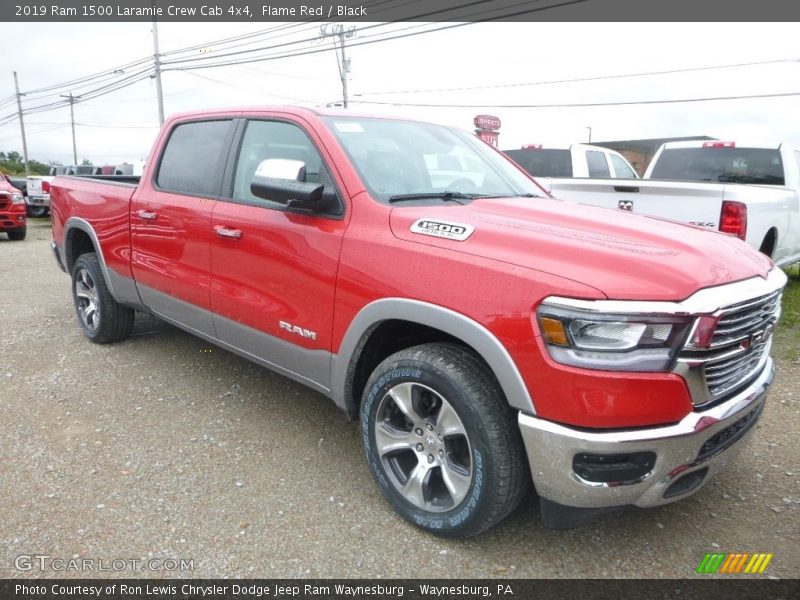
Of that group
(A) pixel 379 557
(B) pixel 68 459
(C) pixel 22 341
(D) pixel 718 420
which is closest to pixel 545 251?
(D) pixel 718 420

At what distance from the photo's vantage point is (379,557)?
8.16ft

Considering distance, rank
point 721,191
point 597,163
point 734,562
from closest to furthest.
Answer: point 734,562 → point 721,191 → point 597,163

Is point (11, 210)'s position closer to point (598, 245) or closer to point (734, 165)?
point (734, 165)

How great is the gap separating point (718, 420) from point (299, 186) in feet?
6.51

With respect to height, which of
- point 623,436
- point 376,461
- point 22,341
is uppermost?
point 623,436

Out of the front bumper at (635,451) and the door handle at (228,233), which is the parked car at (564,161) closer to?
the door handle at (228,233)

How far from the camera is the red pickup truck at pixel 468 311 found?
79.6 inches

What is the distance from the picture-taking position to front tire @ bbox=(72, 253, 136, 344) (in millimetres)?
4875

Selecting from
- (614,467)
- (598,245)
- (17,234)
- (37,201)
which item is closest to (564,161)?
(598,245)

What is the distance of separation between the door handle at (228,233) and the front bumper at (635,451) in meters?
1.92

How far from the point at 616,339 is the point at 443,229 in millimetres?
849

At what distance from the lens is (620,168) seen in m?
11.1

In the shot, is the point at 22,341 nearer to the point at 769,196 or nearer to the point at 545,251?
the point at 545,251

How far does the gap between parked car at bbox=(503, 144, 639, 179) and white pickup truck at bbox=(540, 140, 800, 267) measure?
70.4 inches
